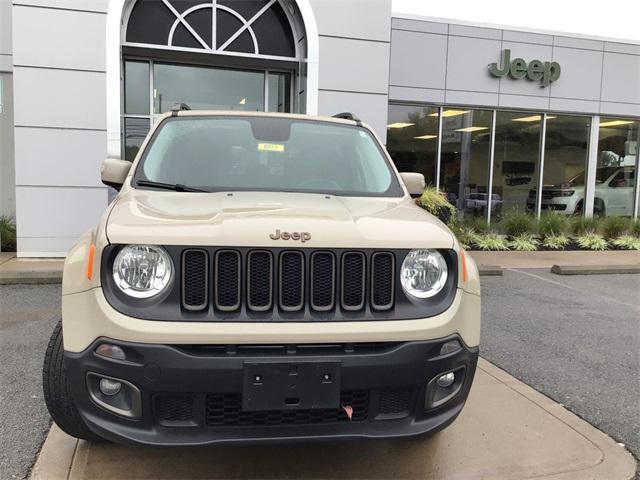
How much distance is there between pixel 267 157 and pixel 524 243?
392 inches

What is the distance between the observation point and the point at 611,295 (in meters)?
7.53

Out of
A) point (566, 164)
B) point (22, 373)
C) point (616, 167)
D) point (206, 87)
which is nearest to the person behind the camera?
point (22, 373)

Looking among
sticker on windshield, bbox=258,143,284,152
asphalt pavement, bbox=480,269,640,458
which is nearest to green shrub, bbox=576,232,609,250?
asphalt pavement, bbox=480,269,640,458

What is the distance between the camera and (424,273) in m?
2.46

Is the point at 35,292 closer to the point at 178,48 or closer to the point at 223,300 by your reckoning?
the point at 178,48

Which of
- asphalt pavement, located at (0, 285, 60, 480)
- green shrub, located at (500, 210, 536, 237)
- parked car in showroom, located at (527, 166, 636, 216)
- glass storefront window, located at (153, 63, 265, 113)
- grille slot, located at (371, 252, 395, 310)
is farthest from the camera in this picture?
parked car in showroom, located at (527, 166, 636, 216)

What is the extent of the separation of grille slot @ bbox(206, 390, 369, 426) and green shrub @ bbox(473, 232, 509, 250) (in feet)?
33.2

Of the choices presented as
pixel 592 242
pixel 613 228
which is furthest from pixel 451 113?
pixel 613 228

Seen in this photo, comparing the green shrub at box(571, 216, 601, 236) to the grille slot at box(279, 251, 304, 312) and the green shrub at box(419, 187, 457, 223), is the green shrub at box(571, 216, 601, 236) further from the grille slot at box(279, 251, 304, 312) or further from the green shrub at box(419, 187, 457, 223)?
the grille slot at box(279, 251, 304, 312)

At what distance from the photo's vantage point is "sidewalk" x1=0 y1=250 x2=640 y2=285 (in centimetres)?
729

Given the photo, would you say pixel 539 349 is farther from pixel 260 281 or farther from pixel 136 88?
pixel 136 88

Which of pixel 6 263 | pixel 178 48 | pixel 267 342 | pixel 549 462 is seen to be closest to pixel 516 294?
pixel 549 462

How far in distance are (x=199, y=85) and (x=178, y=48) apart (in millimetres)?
1336

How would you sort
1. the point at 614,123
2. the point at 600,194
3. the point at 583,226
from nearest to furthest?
the point at 583,226
the point at 614,123
the point at 600,194
